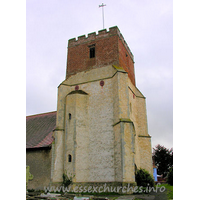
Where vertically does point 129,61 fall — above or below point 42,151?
above

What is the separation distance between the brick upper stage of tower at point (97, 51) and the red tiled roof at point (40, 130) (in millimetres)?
6209

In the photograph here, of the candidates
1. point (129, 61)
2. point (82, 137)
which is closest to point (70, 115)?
point (82, 137)

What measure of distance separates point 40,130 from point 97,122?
810cm

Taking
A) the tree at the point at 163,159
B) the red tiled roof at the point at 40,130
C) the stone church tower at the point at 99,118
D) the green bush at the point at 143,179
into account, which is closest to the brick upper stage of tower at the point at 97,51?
the stone church tower at the point at 99,118

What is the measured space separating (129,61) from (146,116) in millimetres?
6631

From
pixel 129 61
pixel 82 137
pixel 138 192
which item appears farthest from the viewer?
pixel 129 61

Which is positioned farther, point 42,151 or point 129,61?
point 129,61

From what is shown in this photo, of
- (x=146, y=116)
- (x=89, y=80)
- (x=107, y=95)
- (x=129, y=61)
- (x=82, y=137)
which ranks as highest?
(x=129, y=61)

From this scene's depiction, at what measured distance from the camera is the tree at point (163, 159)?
117 feet

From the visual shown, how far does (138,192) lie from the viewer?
14.9m

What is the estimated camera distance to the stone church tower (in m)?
15.8

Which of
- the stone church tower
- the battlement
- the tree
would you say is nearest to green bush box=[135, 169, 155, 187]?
the stone church tower

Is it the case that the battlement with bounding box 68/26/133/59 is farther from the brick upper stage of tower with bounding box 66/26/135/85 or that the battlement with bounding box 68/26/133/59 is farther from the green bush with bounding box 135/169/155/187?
the green bush with bounding box 135/169/155/187

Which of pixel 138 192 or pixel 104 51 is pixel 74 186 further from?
pixel 104 51
